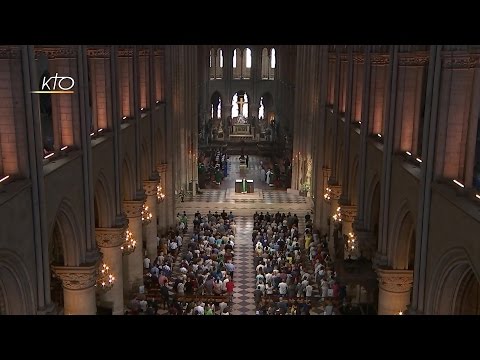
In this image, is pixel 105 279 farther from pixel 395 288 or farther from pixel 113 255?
pixel 395 288

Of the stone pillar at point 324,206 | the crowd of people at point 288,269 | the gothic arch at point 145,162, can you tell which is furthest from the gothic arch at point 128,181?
the stone pillar at point 324,206

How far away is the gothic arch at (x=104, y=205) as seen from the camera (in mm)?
17500

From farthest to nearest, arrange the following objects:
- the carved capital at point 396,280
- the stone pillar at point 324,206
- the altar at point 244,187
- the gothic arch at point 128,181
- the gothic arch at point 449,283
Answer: the altar at point 244,187 < the stone pillar at point 324,206 < the gothic arch at point 128,181 < the carved capital at point 396,280 < the gothic arch at point 449,283

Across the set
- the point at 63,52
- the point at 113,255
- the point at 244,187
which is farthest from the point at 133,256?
the point at 244,187

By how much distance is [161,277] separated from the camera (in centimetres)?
2145

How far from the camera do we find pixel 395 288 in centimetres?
1510

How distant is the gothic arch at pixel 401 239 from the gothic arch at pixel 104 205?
798cm

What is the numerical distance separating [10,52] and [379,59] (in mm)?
10919

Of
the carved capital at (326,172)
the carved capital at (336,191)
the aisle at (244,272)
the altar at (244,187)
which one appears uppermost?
the carved capital at (326,172)

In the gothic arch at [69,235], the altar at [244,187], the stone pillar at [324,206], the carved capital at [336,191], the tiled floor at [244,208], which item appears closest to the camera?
the gothic arch at [69,235]

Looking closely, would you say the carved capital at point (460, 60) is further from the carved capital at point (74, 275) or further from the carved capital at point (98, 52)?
the carved capital at point (98, 52)

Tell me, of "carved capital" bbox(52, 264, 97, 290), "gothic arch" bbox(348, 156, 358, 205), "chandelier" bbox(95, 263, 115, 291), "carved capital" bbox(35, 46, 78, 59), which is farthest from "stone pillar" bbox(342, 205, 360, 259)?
"carved capital" bbox(35, 46, 78, 59)
